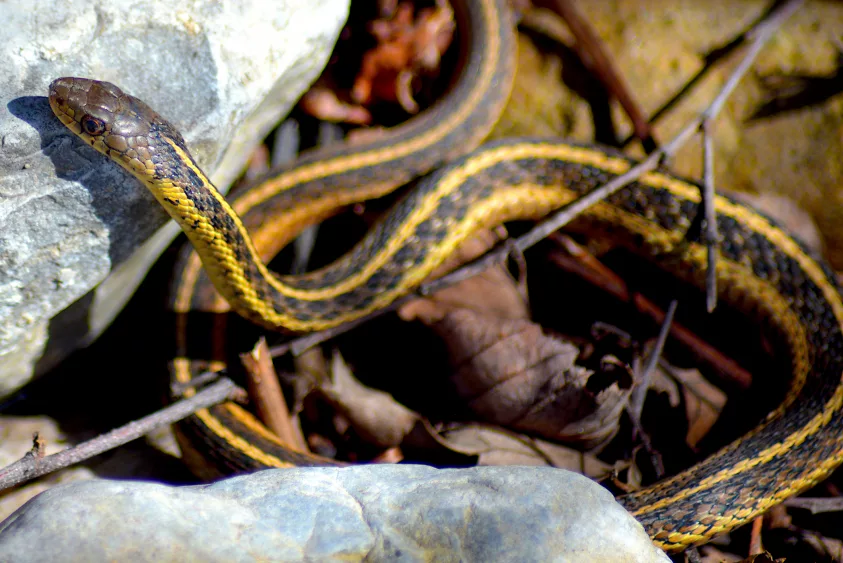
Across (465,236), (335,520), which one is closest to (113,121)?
(335,520)

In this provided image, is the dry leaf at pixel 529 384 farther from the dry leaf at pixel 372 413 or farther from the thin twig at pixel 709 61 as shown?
the thin twig at pixel 709 61

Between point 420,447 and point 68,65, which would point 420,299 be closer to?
point 420,447

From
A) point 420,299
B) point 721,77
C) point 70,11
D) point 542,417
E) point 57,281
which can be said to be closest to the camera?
point 70,11

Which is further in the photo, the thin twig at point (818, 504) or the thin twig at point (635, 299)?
the thin twig at point (635, 299)

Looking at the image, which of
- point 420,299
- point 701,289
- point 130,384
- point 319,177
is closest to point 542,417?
point 420,299

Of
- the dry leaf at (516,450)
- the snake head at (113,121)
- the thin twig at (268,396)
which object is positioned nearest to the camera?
the snake head at (113,121)

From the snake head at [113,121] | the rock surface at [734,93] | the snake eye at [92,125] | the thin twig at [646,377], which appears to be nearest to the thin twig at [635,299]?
the thin twig at [646,377]

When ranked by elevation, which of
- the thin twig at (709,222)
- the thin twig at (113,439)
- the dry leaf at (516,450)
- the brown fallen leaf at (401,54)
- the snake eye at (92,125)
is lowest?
the dry leaf at (516,450)

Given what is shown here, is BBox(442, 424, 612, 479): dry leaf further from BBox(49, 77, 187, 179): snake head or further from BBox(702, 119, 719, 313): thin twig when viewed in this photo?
BBox(49, 77, 187, 179): snake head
